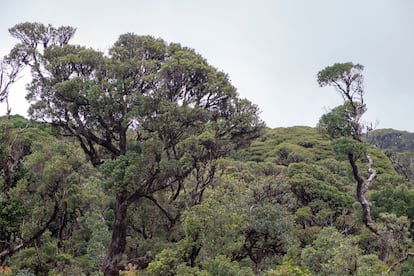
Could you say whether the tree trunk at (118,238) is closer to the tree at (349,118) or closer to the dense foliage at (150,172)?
the dense foliage at (150,172)

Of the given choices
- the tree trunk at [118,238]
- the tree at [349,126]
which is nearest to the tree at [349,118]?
the tree at [349,126]

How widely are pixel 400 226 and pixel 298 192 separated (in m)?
12.4

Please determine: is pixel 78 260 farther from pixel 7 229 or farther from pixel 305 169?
pixel 305 169

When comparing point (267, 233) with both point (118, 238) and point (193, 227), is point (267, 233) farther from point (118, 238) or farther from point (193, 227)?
point (118, 238)

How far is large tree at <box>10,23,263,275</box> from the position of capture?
56.4 feet

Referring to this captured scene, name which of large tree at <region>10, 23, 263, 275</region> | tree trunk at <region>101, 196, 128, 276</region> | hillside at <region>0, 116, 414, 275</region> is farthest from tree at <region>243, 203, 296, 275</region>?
tree trunk at <region>101, 196, 128, 276</region>

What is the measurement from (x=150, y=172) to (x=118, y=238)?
3372 millimetres

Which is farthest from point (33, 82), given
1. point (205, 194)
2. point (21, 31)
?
point (205, 194)

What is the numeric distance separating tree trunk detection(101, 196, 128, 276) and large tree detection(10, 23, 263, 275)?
0.14 ft

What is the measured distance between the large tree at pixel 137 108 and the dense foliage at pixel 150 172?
0.17 ft

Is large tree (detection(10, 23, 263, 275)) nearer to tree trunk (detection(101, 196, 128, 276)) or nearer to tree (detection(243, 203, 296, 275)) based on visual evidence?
tree trunk (detection(101, 196, 128, 276))

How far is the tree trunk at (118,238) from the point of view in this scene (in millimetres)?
17766

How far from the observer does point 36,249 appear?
16094 mm

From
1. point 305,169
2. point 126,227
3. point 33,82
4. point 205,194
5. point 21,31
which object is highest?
point 21,31
